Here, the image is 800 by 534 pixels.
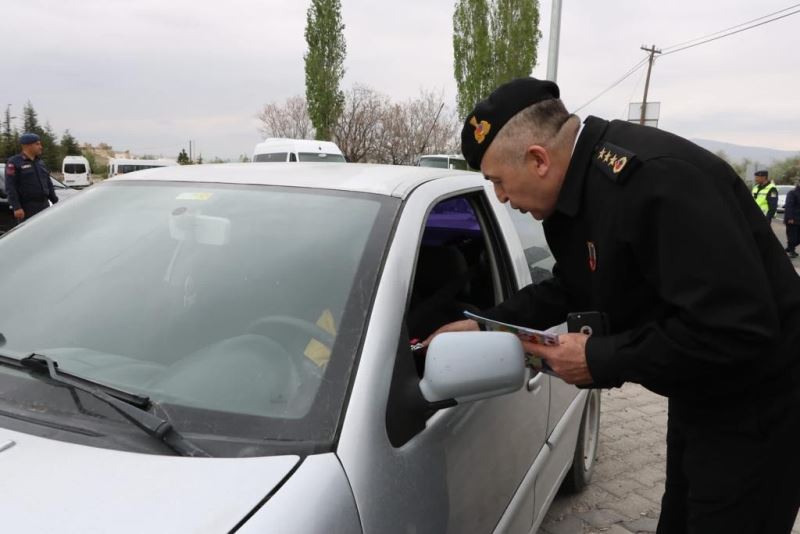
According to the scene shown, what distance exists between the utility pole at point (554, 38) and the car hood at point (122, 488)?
10.1m

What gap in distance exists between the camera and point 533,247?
2.59m

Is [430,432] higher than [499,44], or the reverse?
[499,44]

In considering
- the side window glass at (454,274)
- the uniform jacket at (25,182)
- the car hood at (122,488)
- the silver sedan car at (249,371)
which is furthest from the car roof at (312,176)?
the uniform jacket at (25,182)

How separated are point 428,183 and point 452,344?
69 centimetres

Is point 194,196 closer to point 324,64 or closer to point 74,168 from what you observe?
point 324,64

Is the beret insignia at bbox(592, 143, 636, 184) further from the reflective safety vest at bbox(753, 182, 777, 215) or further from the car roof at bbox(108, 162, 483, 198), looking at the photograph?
the reflective safety vest at bbox(753, 182, 777, 215)

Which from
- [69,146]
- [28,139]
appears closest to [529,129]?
[28,139]

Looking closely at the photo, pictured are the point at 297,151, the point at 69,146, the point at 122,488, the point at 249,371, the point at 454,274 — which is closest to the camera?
the point at 122,488

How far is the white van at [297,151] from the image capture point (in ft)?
46.1

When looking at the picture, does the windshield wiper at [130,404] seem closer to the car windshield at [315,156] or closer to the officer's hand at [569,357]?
the officer's hand at [569,357]

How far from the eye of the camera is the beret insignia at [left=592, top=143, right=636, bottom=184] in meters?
1.33

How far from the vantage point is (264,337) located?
1.37 meters

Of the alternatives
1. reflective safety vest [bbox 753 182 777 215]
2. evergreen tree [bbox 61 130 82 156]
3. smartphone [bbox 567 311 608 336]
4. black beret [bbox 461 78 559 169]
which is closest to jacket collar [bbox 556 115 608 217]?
black beret [bbox 461 78 559 169]

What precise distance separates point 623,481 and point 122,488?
2882 mm
